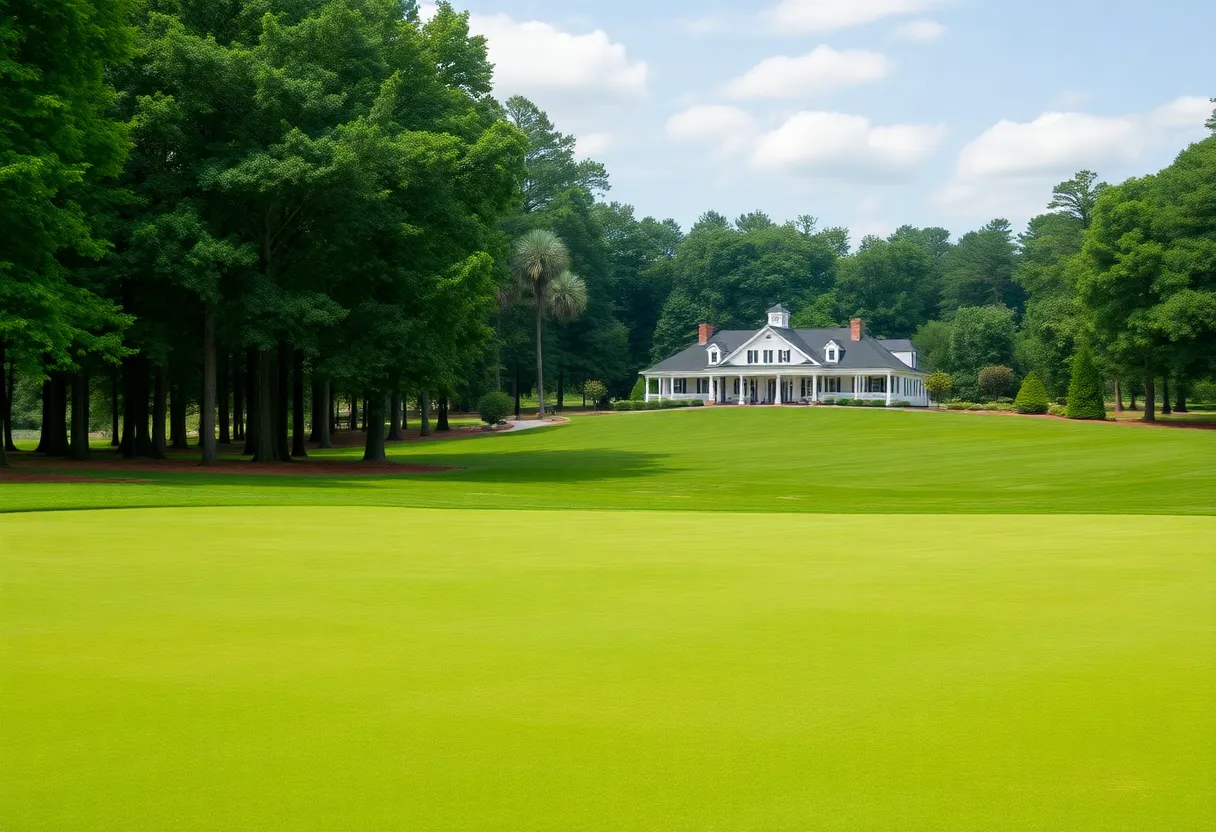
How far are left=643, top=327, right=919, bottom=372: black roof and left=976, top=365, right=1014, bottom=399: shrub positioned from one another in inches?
315

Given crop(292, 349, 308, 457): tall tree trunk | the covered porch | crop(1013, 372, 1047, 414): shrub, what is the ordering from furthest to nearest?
the covered porch, crop(1013, 372, 1047, 414): shrub, crop(292, 349, 308, 457): tall tree trunk

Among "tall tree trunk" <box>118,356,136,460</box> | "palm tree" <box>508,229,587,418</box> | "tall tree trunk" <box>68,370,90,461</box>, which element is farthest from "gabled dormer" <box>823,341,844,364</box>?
"tall tree trunk" <box>68,370,90,461</box>

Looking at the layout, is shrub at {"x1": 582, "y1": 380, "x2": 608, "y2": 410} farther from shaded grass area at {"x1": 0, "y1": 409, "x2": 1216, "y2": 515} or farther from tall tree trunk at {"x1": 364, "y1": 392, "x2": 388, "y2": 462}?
tall tree trunk at {"x1": 364, "y1": 392, "x2": 388, "y2": 462}

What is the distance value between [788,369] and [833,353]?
14.5 ft

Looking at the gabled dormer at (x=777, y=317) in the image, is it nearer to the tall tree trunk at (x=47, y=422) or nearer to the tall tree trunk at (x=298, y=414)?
the tall tree trunk at (x=298, y=414)

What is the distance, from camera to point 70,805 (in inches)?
203

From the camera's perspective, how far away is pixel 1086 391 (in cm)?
7394

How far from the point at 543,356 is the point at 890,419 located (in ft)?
143

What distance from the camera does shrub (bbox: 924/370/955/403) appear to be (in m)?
103

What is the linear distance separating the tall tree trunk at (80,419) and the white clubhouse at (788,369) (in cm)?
6963

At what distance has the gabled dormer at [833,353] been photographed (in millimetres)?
108812

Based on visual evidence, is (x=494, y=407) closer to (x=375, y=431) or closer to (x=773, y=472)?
(x=375, y=431)

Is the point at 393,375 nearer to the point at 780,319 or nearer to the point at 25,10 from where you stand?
the point at 25,10

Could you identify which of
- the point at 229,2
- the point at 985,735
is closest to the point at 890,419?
the point at 229,2
